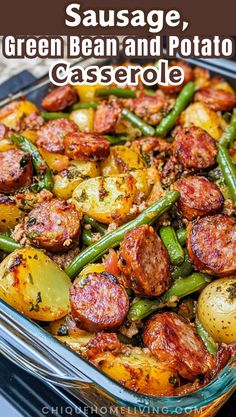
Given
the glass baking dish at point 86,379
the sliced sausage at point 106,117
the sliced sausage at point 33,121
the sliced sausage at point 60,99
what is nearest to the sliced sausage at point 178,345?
the glass baking dish at point 86,379

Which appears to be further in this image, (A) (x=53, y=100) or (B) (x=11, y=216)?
(A) (x=53, y=100)

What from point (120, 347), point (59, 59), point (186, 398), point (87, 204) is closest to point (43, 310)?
point (120, 347)

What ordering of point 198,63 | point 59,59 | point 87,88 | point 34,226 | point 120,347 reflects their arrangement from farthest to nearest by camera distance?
1. point 59,59
2. point 198,63
3. point 87,88
4. point 34,226
5. point 120,347

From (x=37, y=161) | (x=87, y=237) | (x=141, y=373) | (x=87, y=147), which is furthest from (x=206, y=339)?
(x=37, y=161)

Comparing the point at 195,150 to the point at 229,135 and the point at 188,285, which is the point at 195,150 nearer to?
the point at 229,135

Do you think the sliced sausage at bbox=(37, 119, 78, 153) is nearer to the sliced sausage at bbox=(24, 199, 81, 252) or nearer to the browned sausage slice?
the sliced sausage at bbox=(24, 199, 81, 252)

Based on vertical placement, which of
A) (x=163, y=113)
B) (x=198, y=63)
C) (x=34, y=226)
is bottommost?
(x=34, y=226)

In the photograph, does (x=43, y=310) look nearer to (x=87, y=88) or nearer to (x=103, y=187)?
(x=103, y=187)
